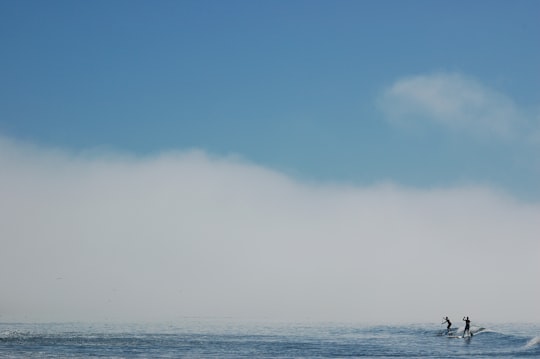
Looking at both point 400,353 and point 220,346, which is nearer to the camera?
point 400,353

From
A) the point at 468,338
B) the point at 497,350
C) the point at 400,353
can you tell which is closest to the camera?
the point at 400,353

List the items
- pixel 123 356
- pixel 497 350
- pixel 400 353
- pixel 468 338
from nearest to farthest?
pixel 123 356 → pixel 400 353 → pixel 497 350 → pixel 468 338

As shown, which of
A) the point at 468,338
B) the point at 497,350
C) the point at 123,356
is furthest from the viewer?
the point at 468,338

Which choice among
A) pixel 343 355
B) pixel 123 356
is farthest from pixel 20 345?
pixel 343 355

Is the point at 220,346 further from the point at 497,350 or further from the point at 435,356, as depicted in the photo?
the point at 497,350

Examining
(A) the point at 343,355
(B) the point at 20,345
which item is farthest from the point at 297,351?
(B) the point at 20,345

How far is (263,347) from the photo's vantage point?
5484cm

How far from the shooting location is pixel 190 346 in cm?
5553

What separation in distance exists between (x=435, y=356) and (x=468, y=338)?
2383 centimetres

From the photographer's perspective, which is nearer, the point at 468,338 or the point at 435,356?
the point at 435,356

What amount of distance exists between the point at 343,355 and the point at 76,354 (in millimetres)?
21927

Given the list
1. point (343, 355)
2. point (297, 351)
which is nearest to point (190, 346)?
point (297, 351)

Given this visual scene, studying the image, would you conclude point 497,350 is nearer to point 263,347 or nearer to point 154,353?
point 263,347

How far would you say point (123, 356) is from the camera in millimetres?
44844
